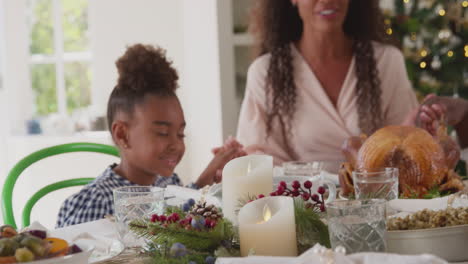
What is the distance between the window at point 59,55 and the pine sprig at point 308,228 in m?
3.93

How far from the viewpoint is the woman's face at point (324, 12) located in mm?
2377

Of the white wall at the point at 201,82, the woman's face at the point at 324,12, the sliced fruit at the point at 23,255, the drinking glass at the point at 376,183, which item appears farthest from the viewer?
the white wall at the point at 201,82

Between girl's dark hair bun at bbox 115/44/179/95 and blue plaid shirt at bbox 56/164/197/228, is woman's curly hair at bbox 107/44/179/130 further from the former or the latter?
blue plaid shirt at bbox 56/164/197/228

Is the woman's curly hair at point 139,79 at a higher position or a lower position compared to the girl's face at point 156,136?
higher

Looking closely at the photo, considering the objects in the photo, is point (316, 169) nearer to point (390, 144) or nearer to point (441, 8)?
point (390, 144)

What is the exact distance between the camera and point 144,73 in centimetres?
195

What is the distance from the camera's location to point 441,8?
12.5 ft

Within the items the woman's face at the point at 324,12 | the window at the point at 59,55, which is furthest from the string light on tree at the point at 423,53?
the window at the point at 59,55

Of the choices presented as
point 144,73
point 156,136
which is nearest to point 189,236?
point 156,136

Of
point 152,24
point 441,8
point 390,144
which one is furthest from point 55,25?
point 390,144

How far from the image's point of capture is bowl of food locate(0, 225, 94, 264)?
873 millimetres

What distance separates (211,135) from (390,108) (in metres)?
1.43

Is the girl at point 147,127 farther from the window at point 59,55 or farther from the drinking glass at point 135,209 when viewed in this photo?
the window at point 59,55

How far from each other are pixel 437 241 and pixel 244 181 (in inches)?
11.9
